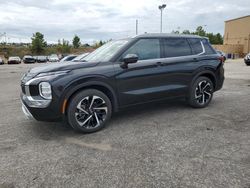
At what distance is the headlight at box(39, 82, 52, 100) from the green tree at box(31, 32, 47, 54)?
55.0 meters

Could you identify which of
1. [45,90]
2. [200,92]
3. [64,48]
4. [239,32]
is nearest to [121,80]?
[45,90]

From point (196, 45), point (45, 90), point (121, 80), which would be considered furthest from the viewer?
point (196, 45)

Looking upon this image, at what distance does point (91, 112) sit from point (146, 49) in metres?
1.67

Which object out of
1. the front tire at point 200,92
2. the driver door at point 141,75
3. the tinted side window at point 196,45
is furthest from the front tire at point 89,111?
the tinted side window at point 196,45

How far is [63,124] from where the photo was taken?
4.41 metres

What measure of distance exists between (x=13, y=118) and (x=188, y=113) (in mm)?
3781

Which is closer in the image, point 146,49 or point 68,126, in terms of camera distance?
point 68,126

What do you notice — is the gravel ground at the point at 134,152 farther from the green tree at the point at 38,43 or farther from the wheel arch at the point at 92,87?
the green tree at the point at 38,43

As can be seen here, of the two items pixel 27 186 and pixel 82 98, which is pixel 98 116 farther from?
pixel 27 186

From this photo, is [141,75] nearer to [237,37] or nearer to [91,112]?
[91,112]

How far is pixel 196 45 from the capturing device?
523cm

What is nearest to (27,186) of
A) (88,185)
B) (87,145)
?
(88,185)

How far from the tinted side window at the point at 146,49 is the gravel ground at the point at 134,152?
1272 millimetres

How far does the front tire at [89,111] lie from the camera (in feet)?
12.2
